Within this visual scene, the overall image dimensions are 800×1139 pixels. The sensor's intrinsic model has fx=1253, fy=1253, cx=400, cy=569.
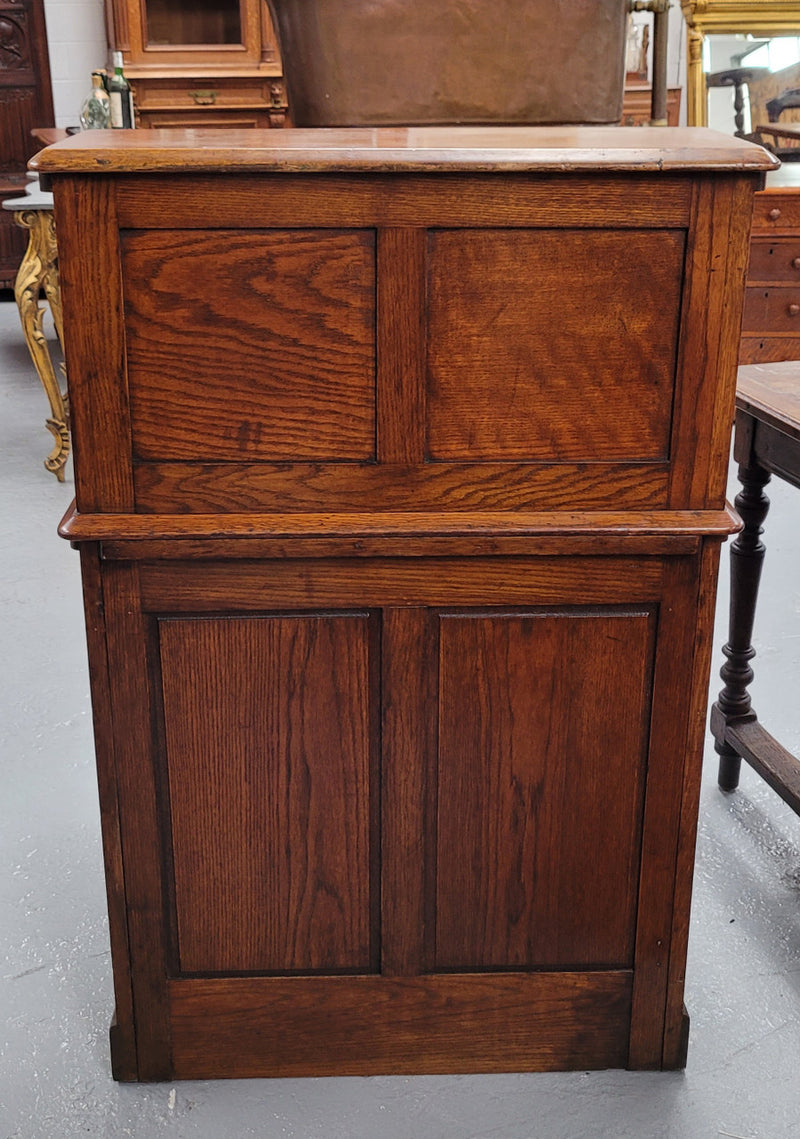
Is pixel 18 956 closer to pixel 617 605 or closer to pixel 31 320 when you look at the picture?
pixel 617 605

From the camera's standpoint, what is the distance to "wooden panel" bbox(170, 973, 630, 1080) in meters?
1.64

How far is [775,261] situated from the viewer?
180 inches

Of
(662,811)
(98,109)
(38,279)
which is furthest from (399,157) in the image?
(98,109)

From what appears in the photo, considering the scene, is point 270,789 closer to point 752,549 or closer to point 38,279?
point 752,549

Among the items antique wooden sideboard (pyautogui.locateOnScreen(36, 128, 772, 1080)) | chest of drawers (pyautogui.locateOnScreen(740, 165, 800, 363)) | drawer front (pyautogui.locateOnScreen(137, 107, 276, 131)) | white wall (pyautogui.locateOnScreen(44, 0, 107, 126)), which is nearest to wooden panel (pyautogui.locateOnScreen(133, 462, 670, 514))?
antique wooden sideboard (pyautogui.locateOnScreen(36, 128, 772, 1080))

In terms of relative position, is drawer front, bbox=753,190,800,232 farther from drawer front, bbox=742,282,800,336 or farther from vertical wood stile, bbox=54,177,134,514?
vertical wood stile, bbox=54,177,134,514

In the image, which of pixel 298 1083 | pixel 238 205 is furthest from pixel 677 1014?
pixel 238 205

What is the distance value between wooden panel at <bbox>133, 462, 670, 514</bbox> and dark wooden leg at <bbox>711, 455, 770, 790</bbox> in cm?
96

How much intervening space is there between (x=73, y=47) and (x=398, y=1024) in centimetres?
677

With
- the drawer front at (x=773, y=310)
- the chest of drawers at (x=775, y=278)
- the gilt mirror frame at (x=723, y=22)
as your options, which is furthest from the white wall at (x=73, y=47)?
the drawer front at (x=773, y=310)

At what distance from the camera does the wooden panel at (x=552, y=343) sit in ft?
4.42

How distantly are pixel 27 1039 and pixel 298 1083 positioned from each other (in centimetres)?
41

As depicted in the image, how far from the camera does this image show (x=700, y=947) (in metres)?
1.99

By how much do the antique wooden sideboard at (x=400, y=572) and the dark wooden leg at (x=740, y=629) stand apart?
0.85 m
